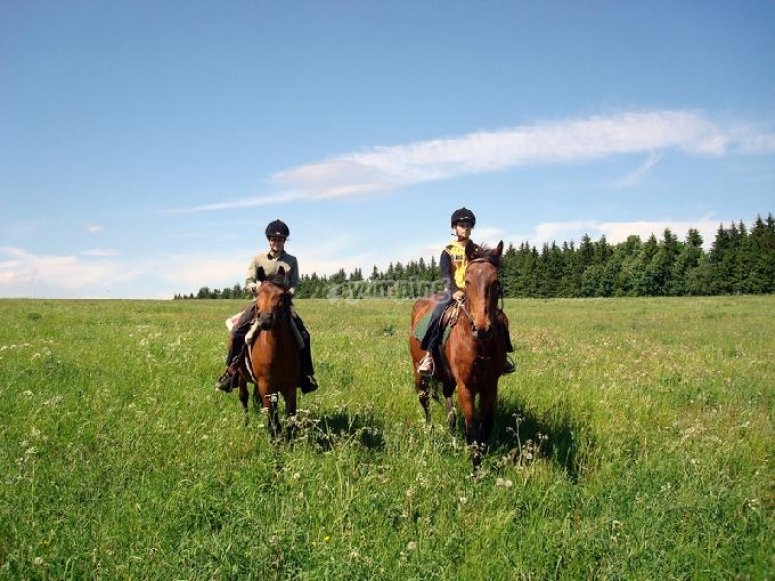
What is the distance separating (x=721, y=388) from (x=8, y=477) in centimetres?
1244

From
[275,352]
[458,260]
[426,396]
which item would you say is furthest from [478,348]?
[275,352]

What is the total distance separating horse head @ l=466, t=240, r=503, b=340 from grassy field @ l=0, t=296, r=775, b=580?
1.63 meters

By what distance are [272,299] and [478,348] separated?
3.05 metres

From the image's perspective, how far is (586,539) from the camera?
4.76 metres

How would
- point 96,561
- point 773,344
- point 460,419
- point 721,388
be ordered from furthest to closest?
1. point 773,344
2. point 721,388
3. point 460,419
4. point 96,561

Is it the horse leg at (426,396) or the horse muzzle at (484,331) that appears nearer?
A: the horse muzzle at (484,331)

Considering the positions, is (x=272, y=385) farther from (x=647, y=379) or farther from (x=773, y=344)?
(x=773, y=344)

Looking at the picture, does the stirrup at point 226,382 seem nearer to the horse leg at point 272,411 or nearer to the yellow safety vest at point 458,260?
the horse leg at point 272,411

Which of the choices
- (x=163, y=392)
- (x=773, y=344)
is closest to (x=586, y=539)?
(x=163, y=392)

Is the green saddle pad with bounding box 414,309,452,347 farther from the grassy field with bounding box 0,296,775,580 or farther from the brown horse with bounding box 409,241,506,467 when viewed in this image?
the grassy field with bounding box 0,296,775,580

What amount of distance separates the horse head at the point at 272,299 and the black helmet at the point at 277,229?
52.8 inches

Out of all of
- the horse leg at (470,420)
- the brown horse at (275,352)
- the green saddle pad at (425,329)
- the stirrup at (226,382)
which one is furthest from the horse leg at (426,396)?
the stirrup at (226,382)

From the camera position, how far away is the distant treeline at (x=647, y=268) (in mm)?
83938

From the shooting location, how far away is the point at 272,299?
7.22 m
